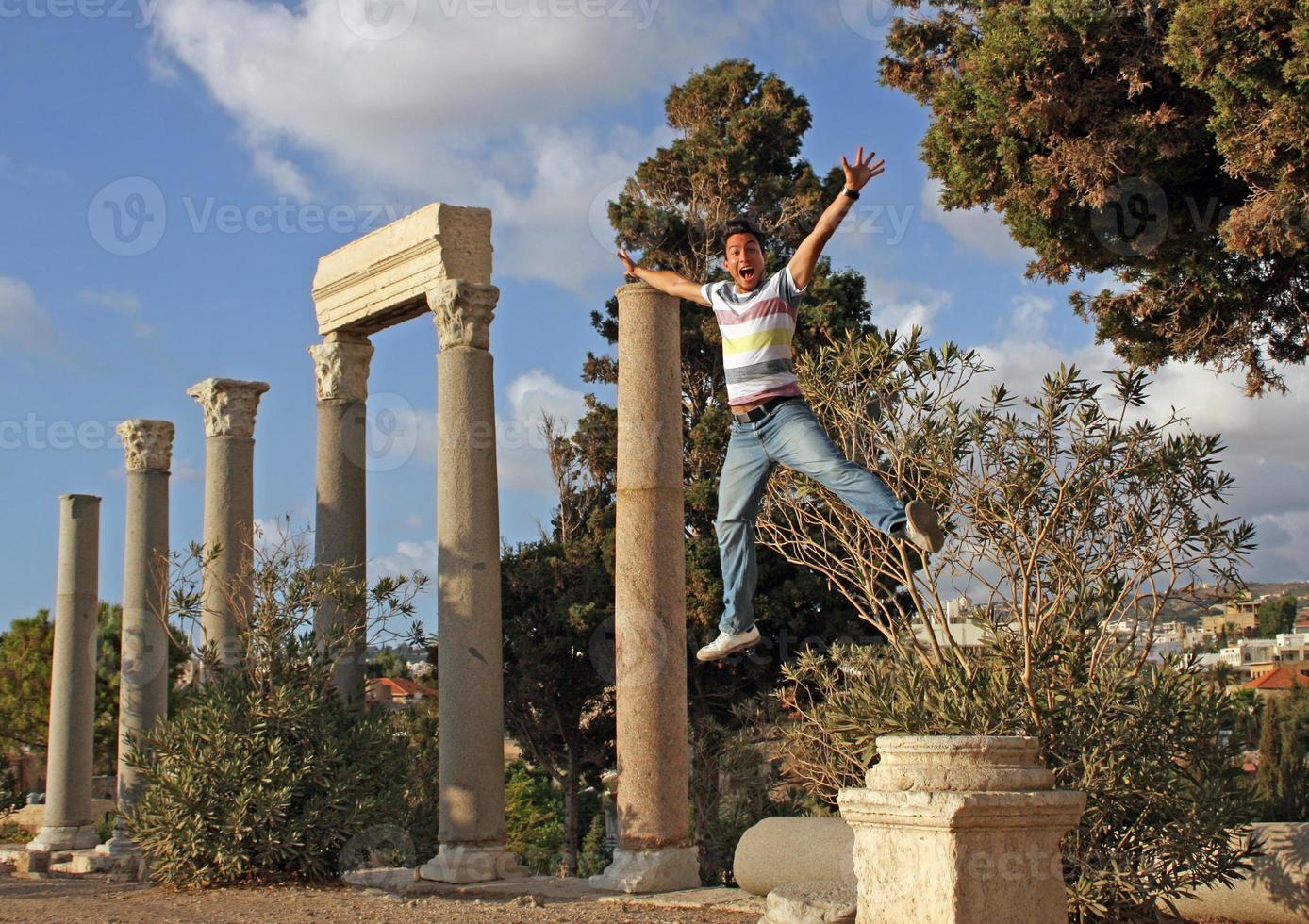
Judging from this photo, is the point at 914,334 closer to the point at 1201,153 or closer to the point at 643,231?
the point at 1201,153

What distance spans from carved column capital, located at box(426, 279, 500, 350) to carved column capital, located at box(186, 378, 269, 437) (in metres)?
6.02

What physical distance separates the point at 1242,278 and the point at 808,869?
8126 mm

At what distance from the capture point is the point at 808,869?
44.3 feet

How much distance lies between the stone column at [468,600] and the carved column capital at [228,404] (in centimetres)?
606

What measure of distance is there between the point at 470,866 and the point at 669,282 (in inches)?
464

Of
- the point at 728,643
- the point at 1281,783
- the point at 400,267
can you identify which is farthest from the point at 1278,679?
the point at 728,643

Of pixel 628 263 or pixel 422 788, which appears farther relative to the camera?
pixel 422 788

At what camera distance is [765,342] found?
290 inches

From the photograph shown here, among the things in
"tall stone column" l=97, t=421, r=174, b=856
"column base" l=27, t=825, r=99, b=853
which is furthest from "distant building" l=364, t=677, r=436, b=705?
"column base" l=27, t=825, r=99, b=853

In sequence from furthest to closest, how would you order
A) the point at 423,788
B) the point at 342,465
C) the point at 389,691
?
the point at 389,691, the point at 423,788, the point at 342,465

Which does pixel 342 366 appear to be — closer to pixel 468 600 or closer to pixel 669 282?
pixel 468 600

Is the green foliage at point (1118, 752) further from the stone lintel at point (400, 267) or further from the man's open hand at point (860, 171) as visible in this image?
the stone lintel at point (400, 267)

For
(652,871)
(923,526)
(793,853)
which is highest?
(923,526)

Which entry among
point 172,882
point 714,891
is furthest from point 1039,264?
point 172,882
